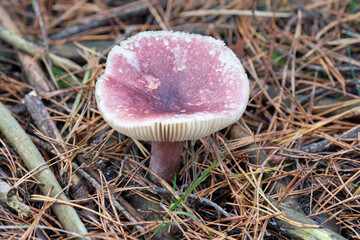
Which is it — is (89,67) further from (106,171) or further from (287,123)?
(287,123)

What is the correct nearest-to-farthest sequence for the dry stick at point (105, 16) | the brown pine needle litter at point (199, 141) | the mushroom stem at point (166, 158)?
the brown pine needle litter at point (199, 141) → the mushroom stem at point (166, 158) → the dry stick at point (105, 16)

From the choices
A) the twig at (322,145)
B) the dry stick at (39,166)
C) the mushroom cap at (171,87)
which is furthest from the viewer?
the twig at (322,145)

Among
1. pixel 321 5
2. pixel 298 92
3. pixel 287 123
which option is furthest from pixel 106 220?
pixel 321 5

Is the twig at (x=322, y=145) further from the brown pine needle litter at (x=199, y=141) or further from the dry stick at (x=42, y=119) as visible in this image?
the dry stick at (x=42, y=119)

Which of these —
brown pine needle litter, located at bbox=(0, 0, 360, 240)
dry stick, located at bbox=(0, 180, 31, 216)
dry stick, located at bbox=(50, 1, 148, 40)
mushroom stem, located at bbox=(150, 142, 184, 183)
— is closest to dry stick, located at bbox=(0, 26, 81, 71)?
brown pine needle litter, located at bbox=(0, 0, 360, 240)

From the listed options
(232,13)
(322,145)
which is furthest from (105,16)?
(322,145)

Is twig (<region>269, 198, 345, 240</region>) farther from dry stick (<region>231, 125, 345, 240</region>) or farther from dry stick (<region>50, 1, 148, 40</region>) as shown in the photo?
dry stick (<region>50, 1, 148, 40</region>)

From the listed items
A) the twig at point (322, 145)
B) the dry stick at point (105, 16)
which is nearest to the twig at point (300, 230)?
the twig at point (322, 145)
